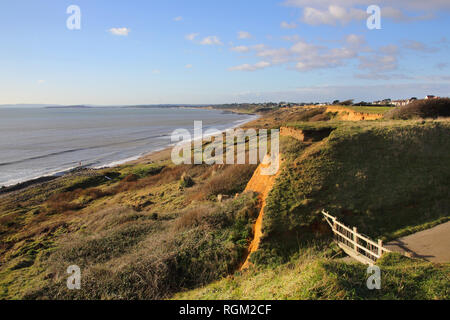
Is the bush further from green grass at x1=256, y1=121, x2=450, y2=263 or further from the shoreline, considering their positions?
the shoreline

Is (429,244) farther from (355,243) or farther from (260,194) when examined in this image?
(260,194)

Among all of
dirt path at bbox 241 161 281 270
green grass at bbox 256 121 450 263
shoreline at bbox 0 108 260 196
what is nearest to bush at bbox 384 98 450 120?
green grass at bbox 256 121 450 263

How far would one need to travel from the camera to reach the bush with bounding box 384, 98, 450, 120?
78.7 ft

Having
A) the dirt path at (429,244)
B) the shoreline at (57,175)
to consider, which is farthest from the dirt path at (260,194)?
the shoreline at (57,175)

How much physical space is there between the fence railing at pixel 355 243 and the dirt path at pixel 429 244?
31.6 inches

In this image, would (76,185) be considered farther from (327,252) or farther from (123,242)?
(327,252)

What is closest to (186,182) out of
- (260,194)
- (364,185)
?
(260,194)

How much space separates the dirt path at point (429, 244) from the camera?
334 inches

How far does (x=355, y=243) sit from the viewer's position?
9047mm

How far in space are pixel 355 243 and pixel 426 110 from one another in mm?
21590

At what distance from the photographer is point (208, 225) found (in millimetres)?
12062
